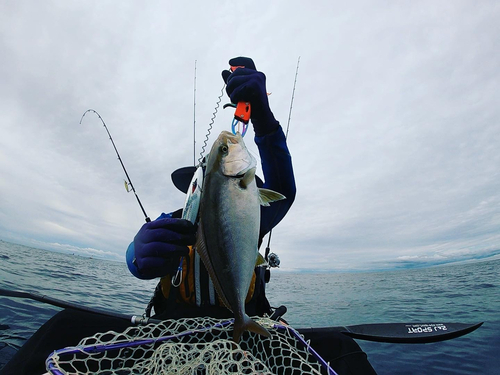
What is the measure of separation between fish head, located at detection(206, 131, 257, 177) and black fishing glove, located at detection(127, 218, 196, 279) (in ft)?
2.02

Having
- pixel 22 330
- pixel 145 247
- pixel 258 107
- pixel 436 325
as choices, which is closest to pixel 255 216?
pixel 145 247

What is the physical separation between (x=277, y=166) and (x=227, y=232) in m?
1.92

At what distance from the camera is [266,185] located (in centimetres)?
389

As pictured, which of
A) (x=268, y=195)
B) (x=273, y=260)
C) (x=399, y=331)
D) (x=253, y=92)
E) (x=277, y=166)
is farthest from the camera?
(x=273, y=260)

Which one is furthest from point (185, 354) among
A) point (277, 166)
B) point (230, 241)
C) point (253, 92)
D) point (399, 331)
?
point (253, 92)

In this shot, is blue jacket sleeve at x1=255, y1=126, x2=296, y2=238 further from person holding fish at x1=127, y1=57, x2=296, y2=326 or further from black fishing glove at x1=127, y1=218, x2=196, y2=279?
black fishing glove at x1=127, y1=218, x2=196, y2=279

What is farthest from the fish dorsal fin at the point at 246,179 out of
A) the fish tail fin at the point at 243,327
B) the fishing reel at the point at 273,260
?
the fishing reel at the point at 273,260

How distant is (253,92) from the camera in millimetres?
3039

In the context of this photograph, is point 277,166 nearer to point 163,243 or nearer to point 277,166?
point 277,166

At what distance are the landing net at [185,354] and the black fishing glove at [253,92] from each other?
2460mm

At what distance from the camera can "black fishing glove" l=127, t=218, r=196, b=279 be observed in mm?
2320

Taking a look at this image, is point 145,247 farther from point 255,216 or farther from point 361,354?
point 361,354

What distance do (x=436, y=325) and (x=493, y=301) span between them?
9368 millimetres

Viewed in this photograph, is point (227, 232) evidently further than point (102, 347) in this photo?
No
